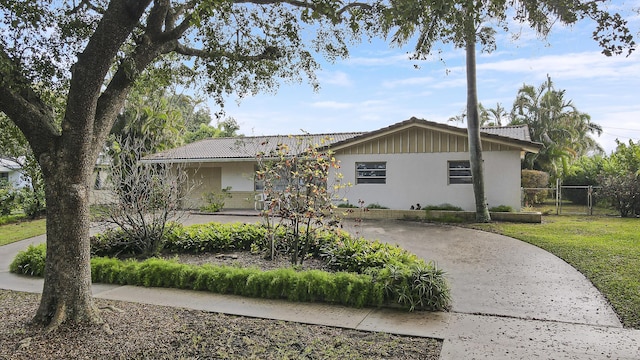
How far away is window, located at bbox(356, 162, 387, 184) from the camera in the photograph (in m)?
17.5

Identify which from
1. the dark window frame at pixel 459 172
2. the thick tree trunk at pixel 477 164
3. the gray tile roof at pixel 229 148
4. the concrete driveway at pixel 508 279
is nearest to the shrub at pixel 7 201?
the gray tile roof at pixel 229 148

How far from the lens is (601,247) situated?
32.2ft

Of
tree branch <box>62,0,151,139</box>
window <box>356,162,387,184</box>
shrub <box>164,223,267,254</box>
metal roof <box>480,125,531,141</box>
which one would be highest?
metal roof <box>480,125,531,141</box>

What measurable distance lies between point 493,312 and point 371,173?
12239mm

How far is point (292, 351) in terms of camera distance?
4289 mm

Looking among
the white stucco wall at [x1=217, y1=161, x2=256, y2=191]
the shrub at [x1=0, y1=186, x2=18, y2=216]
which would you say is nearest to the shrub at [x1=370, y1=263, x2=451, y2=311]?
the white stucco wall at [x1=217, y1=161, x2=256, y2=191]

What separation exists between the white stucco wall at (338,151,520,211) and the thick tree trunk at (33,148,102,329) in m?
13.4

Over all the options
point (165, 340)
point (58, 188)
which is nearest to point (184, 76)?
point (58, 188)

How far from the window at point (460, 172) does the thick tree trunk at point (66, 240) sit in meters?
14.1

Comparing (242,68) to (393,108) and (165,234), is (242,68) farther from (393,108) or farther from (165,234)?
(393,108)

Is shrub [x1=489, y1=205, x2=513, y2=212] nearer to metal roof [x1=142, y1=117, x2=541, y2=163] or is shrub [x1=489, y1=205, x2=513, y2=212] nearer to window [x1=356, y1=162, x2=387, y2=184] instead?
metal roof [x1=142, y1=117, x2=541, y2=163]

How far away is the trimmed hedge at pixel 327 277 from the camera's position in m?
5.86

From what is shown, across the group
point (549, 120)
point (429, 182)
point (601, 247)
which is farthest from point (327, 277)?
point (549, 120)

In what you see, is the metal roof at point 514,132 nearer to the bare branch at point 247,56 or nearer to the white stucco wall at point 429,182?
the white stucco wall at point 429,182
